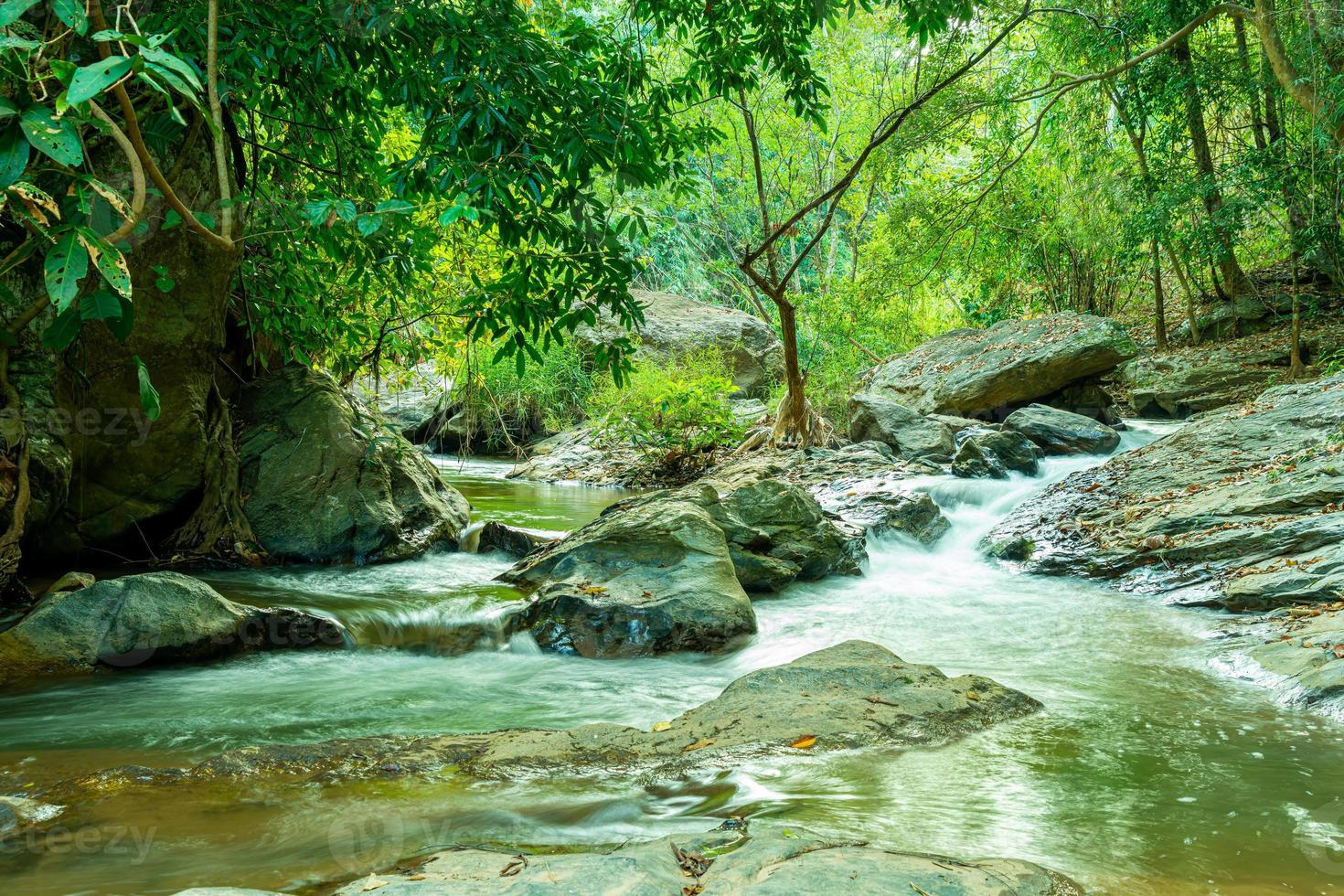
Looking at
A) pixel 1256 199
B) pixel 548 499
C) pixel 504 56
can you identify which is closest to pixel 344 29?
pixel 504 56

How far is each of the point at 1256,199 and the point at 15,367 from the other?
12829 mm

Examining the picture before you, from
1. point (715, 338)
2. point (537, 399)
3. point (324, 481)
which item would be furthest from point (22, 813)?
point (715, 338)

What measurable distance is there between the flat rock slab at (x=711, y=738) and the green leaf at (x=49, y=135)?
2.03 metres

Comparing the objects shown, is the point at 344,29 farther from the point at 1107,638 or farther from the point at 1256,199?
the point at 1256,199

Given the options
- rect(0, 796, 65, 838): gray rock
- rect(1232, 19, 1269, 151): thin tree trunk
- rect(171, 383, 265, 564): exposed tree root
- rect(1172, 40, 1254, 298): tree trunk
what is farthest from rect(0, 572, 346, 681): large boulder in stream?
rect(1232, 19, 1269, 151): thin tree trunk

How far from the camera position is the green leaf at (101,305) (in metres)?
2.42

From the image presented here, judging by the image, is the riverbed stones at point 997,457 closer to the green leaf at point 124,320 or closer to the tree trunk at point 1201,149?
the tree trunk at point 1201,149

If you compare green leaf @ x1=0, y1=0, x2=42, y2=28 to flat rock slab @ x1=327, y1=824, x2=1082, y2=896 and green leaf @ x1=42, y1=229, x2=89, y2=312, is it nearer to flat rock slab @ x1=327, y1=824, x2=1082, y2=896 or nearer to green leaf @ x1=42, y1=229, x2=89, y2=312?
green leaf @ x1=42, y1=229, x2=89, y2=312

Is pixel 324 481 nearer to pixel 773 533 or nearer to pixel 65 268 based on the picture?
pixel 773 533

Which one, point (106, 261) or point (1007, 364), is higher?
point (1007, 364)

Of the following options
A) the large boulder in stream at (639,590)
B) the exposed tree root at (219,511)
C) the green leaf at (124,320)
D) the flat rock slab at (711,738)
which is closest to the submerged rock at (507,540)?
the large boulder in stream at (639,590)

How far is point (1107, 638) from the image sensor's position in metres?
5.12

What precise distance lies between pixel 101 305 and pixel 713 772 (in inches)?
95.7

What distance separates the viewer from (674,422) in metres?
12.4
